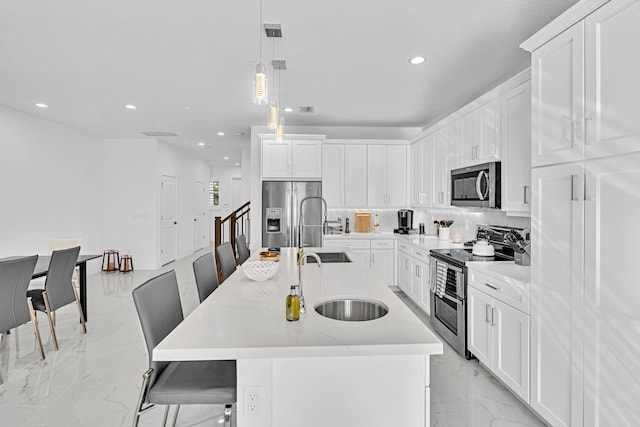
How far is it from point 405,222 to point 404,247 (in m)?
0.69

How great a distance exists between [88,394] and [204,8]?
285 cm

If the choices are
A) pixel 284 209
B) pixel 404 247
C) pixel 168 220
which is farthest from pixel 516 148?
pixel 168 220

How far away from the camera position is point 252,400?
4.09ft

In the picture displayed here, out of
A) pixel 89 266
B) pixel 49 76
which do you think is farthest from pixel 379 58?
pixel 89 266

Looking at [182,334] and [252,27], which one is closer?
[182,334]

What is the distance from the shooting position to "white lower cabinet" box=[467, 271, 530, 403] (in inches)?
85.5

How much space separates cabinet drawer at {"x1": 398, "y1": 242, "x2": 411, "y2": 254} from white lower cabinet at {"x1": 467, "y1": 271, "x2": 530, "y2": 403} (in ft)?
6.06

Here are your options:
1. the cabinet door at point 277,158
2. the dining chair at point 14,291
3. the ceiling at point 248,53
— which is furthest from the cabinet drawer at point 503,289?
the dining chair at point 14,291

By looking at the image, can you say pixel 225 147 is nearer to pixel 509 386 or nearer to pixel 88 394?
pixel 88 394

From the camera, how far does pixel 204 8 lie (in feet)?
7.46

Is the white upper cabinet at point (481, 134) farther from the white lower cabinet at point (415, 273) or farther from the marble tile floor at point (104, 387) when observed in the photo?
the marble tile floor at point (104, 387)

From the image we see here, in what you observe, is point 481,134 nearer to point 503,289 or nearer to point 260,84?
point 503,289

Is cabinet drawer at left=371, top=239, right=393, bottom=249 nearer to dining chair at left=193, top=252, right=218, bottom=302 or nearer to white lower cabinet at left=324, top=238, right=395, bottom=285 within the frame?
white lower cabinet at left=324, top=238, right=395, bottom=285

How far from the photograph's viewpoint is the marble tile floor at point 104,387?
218 centimetres
